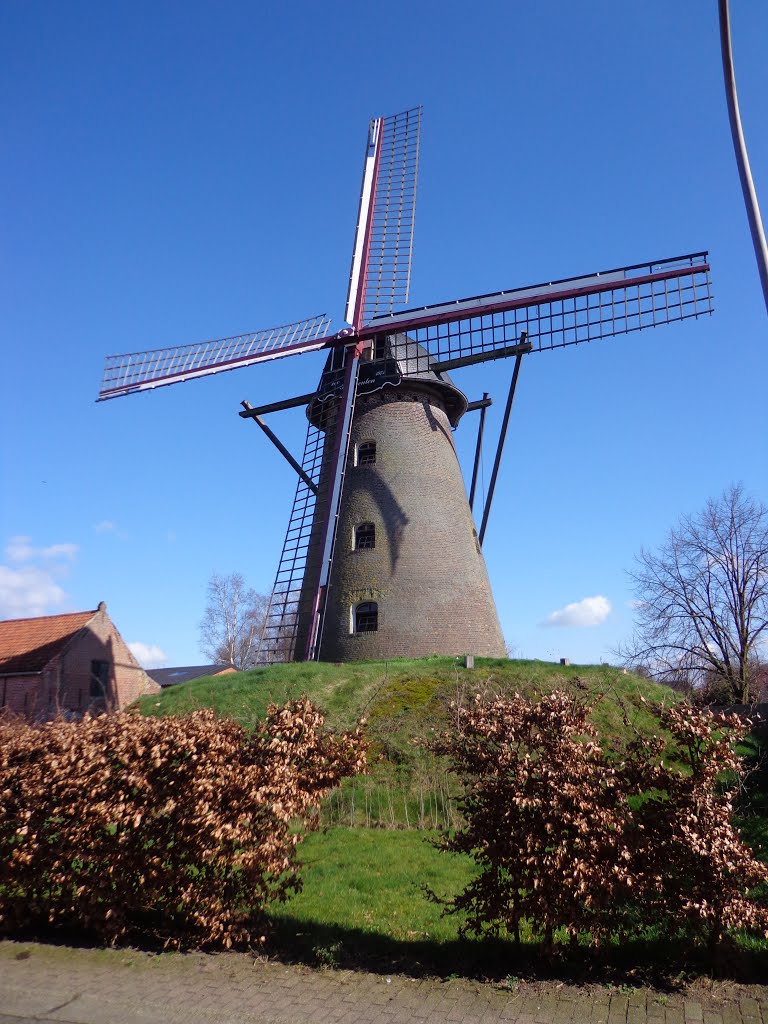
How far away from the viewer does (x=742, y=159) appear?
7.04m

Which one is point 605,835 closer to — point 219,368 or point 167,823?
point 167,823

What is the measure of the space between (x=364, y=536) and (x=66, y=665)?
1480 centimetres

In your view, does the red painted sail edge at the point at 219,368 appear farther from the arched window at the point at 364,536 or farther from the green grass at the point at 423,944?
the green grass at the point at 423,944

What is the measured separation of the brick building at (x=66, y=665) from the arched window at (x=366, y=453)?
13.2 m

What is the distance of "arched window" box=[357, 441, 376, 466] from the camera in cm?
2033

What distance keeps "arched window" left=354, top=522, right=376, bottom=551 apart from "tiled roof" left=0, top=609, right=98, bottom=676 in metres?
14.6

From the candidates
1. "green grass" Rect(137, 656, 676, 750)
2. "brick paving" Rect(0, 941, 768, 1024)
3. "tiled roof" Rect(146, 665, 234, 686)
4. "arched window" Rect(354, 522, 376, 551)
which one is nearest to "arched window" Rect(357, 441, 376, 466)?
"arched window" Rect(354, 522, 376, 551)

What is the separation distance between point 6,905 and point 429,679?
34.9 ft

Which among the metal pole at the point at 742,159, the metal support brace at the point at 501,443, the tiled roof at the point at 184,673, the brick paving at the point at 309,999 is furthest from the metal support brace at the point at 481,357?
the tiled roof at the point at 184,673

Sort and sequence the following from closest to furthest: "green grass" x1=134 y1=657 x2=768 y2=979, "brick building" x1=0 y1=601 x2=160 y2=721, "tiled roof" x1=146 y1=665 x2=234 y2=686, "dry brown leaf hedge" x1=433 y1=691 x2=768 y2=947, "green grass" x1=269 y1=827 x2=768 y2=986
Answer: "dry brown leaf hedge" x1=433 y1=691 x2=768 y2=947 → "green grass" x1=269 y1=827 x2=768 y2=986 → "green grass" x1=134 y1=657 x2=768 y2=979 → "brick building" x1=0 y1=601 x2=160 y2=721 → "tiled roof" x1=146 y1=665 x2=234 y2=686

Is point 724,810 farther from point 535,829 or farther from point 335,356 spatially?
point 335,356

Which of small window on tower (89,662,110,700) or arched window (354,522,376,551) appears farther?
small window on tower (89,662,110,700)

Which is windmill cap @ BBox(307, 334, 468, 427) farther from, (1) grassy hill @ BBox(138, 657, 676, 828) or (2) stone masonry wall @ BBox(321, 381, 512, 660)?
(1) grassy hill @ BBox(138, 657, 676, 828)

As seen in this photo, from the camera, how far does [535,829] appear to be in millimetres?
5387
